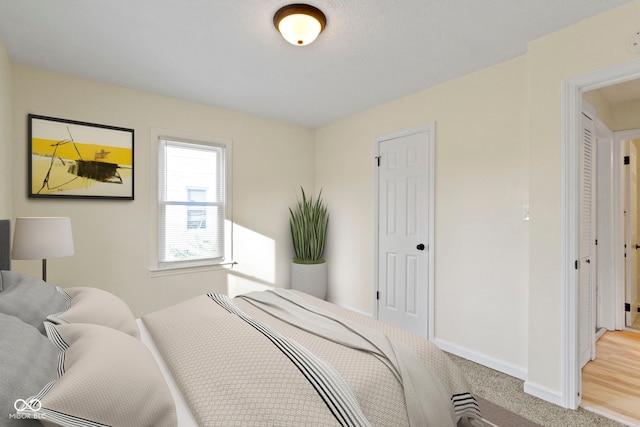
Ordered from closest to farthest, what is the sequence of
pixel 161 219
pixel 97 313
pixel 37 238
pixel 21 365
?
pixel 21 365 < pixel 97 313 < pixel 37 238 < pixel 161 219

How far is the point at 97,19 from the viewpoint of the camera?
78.9 inches

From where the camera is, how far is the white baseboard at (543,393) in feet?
6.80

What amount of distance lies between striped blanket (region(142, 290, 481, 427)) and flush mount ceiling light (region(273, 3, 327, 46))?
1745mm

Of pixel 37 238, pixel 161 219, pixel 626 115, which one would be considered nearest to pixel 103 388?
pixel 37 238

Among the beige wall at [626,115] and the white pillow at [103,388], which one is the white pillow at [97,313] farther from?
the beige wall at [626,115]

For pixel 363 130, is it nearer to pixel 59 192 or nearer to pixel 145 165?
pixel 145 165

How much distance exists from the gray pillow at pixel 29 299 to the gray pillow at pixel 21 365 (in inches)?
10.8

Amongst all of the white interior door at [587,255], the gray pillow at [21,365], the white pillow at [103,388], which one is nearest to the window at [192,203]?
the white pillow at [103,388]

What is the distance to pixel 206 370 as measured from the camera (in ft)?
3.86

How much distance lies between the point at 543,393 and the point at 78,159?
4.19m

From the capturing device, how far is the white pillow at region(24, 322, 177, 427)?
2.49 ft

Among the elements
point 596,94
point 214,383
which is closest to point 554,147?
point 596,94

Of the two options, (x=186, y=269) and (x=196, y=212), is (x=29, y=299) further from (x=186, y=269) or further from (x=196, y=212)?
(x=196, y=212)

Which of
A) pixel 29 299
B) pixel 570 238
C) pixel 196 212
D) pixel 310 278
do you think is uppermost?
pixel 196 212
